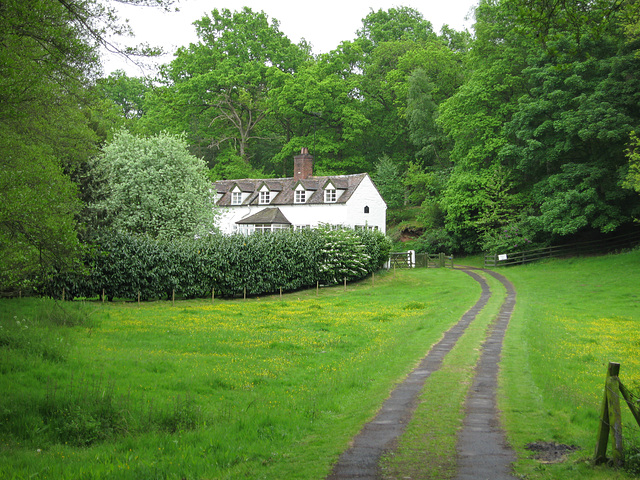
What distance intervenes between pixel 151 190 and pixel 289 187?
896 inches

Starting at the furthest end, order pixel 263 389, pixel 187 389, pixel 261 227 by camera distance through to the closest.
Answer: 1. pixel 261 227
2. pixel 263 389
3. pixel 187 389

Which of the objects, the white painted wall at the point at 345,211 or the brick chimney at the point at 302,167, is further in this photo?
the brick chimney at the point at 302,167

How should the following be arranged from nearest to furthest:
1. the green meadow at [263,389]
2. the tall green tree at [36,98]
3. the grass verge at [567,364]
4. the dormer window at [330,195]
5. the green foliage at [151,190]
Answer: the green meadow at [263,389] → the grass verge at [567,364] → the tall green tree at [36,98] → the green foliage at [151,190] → the dormer window at [330,195]

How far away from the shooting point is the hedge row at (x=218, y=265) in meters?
30.4

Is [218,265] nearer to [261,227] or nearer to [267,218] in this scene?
[267,218]

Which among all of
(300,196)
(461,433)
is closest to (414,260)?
(300,196)

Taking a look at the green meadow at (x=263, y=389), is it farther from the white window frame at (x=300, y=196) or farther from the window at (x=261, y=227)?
the white window frame at (x=300, y=196)

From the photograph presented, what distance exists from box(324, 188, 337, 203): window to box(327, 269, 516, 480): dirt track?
39.8m

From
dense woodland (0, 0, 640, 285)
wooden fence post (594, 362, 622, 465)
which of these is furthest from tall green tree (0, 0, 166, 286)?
wooden fence post (594, 362, 622, 465)

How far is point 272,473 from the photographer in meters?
8.06

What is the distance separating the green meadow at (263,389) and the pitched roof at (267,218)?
32.0 meters

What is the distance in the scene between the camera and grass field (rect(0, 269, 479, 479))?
848 centimetres

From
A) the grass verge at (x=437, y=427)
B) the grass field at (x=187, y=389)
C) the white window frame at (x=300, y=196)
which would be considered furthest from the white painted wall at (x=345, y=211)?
the grass verge at (x=437, y=427)

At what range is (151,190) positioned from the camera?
1533 inches
